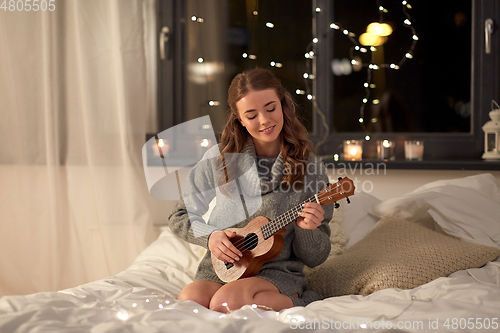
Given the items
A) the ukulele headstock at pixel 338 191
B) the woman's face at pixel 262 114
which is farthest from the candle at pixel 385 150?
the ukulele headstock at pixel 338 191

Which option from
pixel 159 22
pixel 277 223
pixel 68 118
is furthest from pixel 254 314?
pixel 159 22

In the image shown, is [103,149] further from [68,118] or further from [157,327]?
[157,327]

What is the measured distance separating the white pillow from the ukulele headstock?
0.59 metres

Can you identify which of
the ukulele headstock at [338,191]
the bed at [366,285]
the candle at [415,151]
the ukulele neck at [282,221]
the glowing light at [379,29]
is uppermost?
the glowing light at [379,29]

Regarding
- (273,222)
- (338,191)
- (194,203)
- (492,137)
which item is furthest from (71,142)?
(492,137)

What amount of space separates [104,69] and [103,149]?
0.39 m

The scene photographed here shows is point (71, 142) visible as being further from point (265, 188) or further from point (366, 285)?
point (366, 285)

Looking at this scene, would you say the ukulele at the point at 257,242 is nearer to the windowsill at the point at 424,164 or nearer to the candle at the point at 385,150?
the windowsill at the point at 424,164

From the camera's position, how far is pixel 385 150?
1.97m

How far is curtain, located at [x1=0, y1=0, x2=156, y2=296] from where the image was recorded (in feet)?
6.34

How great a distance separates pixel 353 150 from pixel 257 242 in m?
1.04

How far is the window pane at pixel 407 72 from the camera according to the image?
6.53 ft

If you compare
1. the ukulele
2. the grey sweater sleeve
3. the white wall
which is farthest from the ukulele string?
the white wall

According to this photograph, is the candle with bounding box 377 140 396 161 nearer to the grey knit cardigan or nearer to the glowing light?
the glowing light
